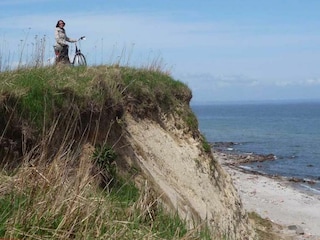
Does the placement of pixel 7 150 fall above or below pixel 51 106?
below

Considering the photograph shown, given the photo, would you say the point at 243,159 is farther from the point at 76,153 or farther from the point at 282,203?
the point at 76,153

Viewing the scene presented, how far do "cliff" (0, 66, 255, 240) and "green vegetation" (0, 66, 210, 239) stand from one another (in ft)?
0.07

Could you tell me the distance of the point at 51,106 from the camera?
9.41 meters

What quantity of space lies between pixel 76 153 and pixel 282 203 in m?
23.1

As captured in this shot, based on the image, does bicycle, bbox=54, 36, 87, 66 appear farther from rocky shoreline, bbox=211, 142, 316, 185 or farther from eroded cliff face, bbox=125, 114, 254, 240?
rocky shoreline, bbox=211, 142, 316, 185

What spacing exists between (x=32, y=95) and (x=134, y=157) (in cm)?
295

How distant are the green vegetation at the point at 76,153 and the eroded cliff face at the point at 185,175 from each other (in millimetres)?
484

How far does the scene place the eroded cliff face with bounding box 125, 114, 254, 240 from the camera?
12.2m

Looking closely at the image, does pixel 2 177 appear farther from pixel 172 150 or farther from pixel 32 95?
pixel 172 150

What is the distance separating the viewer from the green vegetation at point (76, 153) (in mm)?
5562

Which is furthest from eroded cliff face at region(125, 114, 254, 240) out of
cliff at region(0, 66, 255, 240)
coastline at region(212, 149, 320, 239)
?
coastline at region(212, 149, 320, 239)

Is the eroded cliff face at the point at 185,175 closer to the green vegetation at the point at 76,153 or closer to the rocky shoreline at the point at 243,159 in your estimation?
the green vegetation at the point at 76,153

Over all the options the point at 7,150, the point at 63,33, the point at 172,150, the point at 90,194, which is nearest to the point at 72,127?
the point at 7,150

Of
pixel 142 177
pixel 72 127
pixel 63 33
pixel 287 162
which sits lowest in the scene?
pixel 287 162
